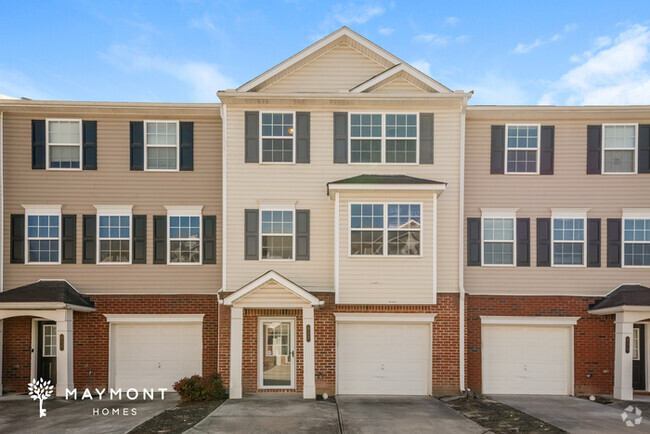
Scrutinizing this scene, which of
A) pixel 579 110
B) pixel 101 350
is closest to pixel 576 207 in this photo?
pixel 579 110

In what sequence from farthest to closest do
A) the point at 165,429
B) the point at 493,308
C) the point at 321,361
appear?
the point at 493,308 < the point at 321,361 < the point at 165,429

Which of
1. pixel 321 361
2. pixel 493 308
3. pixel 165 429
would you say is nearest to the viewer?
pixel 165 429

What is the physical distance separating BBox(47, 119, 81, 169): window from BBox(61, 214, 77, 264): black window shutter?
1.58m

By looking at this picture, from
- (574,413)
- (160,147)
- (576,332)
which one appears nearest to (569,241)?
(576,332)

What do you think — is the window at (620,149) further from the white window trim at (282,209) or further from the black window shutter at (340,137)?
the white window trim at (282,209)

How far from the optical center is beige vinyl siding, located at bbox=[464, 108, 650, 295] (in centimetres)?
1203

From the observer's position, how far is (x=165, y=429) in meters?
8.66

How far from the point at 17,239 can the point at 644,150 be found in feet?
62.4

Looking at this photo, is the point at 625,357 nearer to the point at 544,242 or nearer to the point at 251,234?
the point at 544,242

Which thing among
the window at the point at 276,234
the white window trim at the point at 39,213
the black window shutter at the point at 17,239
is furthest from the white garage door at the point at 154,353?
the black window shutter at the point at 17,239

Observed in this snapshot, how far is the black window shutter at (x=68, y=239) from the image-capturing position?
12.1m

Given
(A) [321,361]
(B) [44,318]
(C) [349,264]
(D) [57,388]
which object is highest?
(C) [349,264]

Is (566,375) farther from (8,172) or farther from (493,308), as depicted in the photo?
(8,172)

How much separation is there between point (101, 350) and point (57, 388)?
1396 mm
